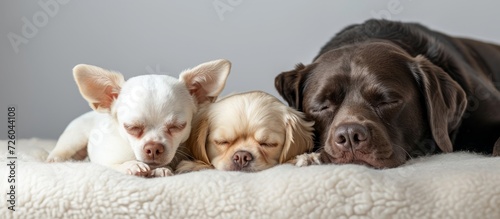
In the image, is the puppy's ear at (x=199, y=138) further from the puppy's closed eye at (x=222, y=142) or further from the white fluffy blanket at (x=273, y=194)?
the white fluffy blanket at (x=273, y=194)

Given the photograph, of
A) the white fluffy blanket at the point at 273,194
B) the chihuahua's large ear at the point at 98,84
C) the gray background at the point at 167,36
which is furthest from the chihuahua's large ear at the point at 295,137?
the gray background at the point at 167,36

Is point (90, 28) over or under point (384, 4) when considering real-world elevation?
over

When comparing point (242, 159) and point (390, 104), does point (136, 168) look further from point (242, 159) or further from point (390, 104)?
point (390, 104)

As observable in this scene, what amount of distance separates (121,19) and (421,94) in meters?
2.14

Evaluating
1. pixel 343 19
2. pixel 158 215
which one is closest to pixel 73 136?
pixel 158 215

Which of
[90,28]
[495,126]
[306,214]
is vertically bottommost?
[495,126]

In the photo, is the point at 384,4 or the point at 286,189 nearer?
the point at 286,189

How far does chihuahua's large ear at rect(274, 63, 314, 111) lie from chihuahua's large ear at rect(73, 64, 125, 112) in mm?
682

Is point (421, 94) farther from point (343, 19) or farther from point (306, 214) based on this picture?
point (343, 19)

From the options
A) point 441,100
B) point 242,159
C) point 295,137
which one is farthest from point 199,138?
point 441,100

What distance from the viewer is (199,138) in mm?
2244

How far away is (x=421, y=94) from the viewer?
2402mm

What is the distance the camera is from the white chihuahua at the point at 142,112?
6.81 ft

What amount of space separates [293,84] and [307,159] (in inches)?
21.5
